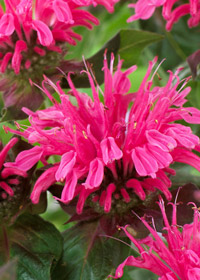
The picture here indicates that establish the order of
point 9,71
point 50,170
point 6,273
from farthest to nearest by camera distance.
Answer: point 9,71
point 50,170
point 6,273

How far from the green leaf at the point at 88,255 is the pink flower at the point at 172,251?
0.05 metres

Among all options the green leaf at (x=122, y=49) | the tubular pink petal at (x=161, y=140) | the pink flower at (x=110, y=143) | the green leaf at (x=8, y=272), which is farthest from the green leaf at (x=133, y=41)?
the green leaf at (x=8, y=272)

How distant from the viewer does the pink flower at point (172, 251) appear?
1.82 ft

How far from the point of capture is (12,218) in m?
0.65

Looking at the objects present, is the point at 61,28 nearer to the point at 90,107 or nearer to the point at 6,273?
the point at 90,107

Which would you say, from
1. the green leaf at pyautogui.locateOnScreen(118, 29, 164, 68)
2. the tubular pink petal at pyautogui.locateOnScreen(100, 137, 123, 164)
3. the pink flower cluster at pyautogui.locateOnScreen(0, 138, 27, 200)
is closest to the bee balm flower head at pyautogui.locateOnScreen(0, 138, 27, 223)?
the pink flower cluster at pyautogui.locateOnScreen(0, 138, 27, 200)

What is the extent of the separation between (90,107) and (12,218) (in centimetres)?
17

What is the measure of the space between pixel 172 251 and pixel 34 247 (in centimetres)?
17

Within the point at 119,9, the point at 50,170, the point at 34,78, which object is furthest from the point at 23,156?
the point at 119,9

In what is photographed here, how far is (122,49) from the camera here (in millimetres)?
767

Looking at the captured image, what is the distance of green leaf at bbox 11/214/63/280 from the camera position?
61cm

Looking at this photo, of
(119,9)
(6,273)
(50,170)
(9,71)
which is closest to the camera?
(6,273)

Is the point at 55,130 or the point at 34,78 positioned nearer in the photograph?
the point at 55,130

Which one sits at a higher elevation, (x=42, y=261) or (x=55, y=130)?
(x=55, y=130)
